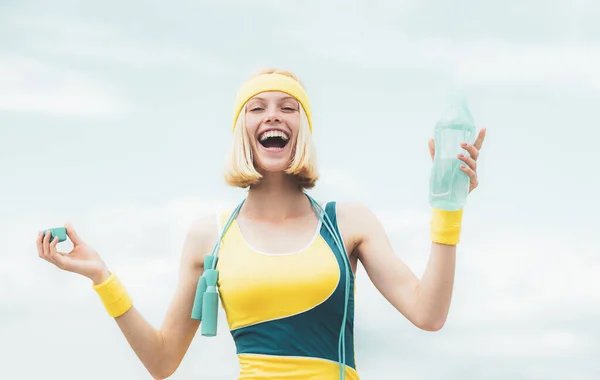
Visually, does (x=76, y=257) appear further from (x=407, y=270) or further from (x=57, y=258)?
(x=407, y=270)

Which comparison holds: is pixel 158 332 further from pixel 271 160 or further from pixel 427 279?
pixel 427 279

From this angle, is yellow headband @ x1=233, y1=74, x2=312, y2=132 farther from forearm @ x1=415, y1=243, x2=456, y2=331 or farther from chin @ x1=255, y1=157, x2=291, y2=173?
forearm @ x1=415, y1=243, x2=456, y2=331

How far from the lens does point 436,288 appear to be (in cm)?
471

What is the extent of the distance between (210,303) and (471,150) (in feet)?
5.21

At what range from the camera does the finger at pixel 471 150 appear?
14.7 feet

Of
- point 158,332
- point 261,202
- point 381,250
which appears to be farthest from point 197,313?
point 381,250

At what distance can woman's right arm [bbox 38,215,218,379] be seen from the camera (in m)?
5.25

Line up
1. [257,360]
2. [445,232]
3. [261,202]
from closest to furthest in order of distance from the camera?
[445,232]
[257,360]
[261,202]

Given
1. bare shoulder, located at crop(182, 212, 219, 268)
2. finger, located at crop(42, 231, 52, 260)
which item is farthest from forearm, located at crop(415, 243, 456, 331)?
finger, located at crop(42, 231, 52, 260)

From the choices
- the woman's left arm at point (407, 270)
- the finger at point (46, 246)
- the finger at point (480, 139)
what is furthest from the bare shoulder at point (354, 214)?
the finger at point (46, 246)

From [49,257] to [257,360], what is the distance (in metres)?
1.26

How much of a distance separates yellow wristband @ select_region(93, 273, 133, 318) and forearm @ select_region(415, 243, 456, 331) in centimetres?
159

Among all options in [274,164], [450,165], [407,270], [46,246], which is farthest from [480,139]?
[46,246]

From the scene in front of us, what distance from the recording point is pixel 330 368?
4871mm
